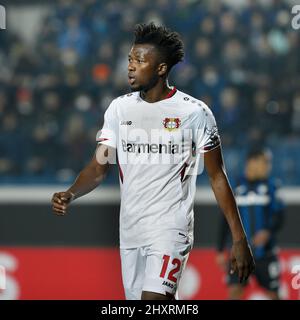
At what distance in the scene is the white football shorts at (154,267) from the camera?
4.13 m

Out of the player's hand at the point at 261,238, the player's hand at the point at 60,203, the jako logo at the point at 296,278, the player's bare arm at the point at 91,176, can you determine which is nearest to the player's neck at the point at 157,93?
the player's bare arm at the point at 91,176

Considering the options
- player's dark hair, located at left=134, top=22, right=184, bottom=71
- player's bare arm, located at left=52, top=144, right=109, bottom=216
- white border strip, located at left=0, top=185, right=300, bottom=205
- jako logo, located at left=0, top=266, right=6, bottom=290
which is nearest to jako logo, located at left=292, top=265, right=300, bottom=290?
white border strip, located at left=0, top=185, right=300, bottom=205

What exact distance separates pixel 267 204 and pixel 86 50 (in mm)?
2881

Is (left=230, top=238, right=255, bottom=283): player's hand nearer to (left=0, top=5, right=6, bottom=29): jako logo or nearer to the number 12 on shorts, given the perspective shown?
the number 12 on shorts

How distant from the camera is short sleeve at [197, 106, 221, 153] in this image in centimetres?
422

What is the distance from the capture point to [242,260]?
13.4ft

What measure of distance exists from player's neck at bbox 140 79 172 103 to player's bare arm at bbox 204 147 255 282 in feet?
1.32

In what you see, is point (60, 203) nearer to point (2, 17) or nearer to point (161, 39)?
point (161, 39)

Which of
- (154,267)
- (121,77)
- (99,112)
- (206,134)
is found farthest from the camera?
(121,77)

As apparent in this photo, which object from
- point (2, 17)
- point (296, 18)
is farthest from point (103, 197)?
point (296, 18)

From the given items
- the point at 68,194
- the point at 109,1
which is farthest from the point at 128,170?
the point at 109,1

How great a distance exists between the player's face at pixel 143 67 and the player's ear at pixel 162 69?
0.05 ft

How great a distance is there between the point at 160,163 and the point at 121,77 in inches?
182

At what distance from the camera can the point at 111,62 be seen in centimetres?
886
